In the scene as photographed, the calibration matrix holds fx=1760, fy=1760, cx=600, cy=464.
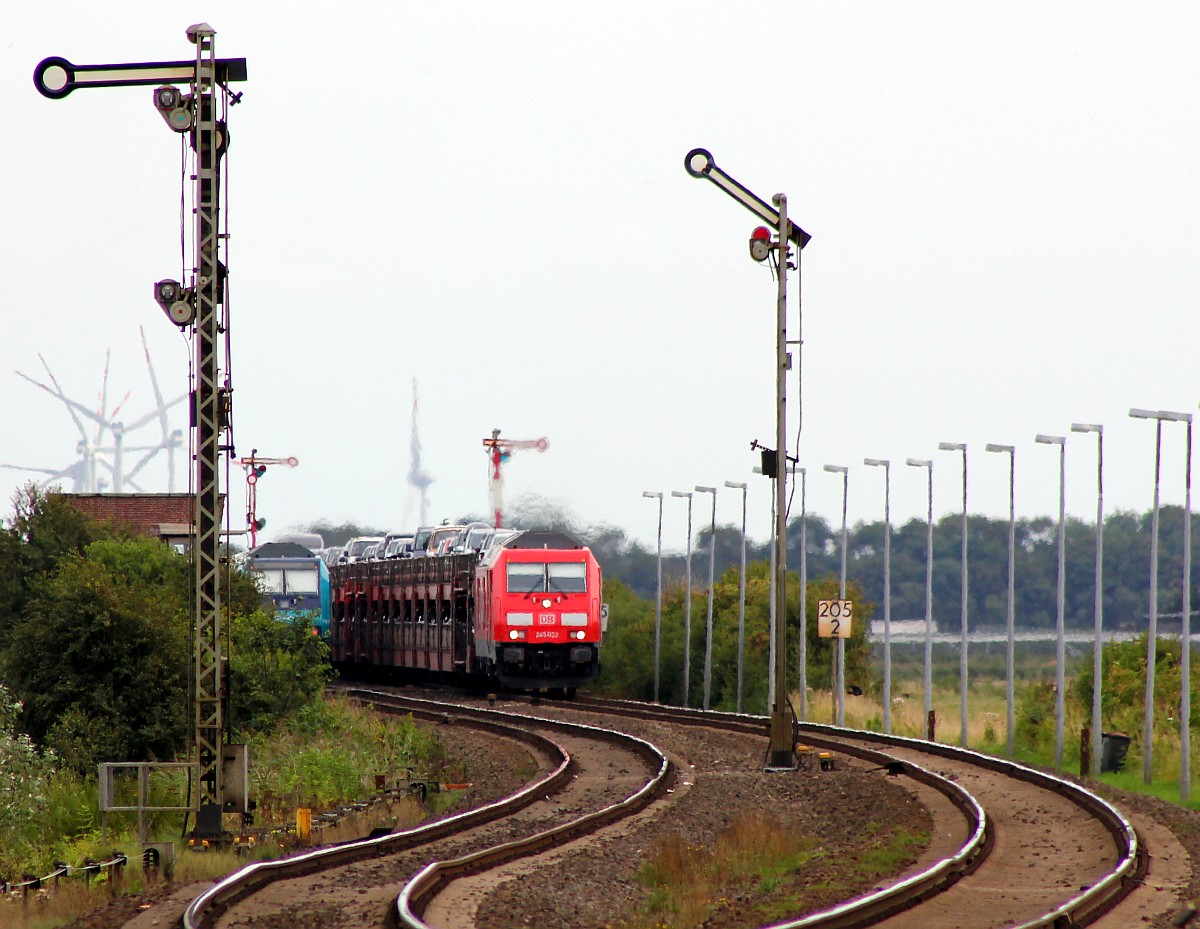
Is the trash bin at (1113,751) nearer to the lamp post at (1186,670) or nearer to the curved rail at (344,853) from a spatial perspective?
the lamp post at (1186,670)

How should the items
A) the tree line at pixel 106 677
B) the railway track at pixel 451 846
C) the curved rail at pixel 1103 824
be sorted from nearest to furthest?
the curved rail at pixel 1103 824 → the railway track at pixel 451 846 → the tree line at pixel 106 677

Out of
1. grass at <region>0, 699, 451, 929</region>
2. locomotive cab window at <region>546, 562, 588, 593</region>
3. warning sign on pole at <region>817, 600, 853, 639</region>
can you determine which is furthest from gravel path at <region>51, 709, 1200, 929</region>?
locomotive cab window at <region>546, 562, 588, 593</region>

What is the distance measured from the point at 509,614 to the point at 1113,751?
49.2ft

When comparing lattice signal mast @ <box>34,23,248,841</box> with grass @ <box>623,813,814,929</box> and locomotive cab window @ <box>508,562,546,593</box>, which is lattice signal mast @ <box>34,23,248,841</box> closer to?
grass @ <box>623,813,814,929</box>

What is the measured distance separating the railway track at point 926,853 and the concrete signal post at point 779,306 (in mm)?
1400

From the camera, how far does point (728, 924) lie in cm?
1395

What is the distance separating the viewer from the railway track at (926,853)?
14.1m

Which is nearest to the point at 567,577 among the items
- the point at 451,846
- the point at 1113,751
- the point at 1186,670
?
the point at 1113,751

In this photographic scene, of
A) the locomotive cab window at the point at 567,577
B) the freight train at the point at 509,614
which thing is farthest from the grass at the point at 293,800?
the locomotive cab window at the point at 567,577

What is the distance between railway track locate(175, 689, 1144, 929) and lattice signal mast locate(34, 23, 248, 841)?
323 centimetres

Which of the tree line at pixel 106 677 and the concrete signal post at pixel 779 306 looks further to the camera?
the tree line at pixel 106 677

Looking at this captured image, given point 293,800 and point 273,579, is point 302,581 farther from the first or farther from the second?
point 293,800

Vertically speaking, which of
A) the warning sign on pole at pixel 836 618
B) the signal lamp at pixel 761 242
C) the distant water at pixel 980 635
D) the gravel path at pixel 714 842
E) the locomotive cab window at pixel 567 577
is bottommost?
the distant water at pixel 980 635

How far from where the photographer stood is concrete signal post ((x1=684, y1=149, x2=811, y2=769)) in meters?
25.2
